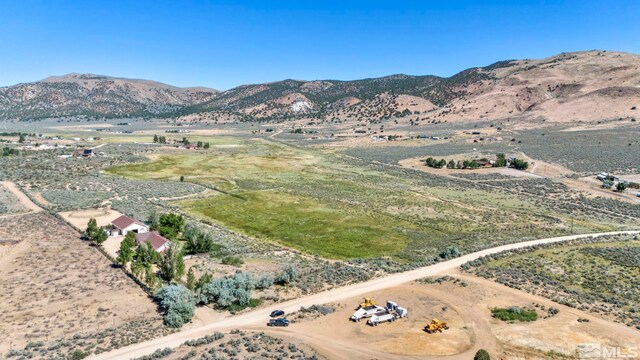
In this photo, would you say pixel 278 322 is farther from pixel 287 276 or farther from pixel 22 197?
pixel 22 197

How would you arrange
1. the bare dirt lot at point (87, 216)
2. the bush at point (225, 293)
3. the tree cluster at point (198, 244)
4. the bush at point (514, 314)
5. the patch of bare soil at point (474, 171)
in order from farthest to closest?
1. the patch of bare soil at point (474, 171)
2. the bare dirt lot at point (87, 216)
3. the tree cluster at point (198, 244)
4. the bush at point (225, 293)
5. the bush at point (514, 314)

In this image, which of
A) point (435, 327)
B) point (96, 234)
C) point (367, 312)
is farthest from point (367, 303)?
point (96, 234)

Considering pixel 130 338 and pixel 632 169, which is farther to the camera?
pixel 632 169

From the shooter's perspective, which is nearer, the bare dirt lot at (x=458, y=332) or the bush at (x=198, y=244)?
the bare dirt lot at (x=458, y=332)

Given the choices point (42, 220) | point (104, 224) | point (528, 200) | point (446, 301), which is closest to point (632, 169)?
point (528, 200)

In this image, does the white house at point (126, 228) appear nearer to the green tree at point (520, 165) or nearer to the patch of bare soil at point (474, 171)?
the patch of bare soil at point (474, 171)

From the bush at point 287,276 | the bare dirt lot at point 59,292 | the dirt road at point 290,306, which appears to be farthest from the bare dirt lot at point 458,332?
the bare dirt lot at point 59,292

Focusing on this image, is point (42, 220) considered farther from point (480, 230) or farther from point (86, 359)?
point (480, 230)
